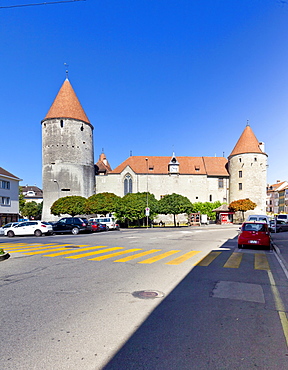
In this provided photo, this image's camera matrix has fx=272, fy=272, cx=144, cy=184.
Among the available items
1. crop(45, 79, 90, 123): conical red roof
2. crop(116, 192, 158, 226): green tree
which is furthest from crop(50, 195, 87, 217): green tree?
crop(45, 79, 90, 123): conical red roof

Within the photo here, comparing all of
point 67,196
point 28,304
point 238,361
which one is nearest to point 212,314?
point 238,361

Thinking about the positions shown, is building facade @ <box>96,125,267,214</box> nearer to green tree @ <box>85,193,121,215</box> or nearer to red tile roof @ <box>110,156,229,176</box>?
red tile roof @ <box>110,156,229,176</box>

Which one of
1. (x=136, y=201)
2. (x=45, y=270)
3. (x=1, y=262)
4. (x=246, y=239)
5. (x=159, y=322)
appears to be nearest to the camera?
(x=159, y=322)

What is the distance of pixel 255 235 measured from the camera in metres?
15.2

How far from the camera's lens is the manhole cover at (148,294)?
6109mm

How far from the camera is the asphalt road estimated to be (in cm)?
357

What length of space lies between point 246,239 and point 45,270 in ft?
36.0

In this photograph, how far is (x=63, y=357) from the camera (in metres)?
3.56

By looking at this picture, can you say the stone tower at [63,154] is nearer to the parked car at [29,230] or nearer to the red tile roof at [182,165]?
the red tile roof at [182,165]

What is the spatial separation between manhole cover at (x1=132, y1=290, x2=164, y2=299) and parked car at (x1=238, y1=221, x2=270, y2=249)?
33.9 feet

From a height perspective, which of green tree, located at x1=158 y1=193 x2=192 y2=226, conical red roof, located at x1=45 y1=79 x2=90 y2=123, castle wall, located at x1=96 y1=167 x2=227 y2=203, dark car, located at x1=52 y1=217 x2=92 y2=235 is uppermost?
conical red roof, located at x1=45 y1=79 x2=90 y2=123

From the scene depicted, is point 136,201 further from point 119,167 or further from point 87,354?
point 87,354

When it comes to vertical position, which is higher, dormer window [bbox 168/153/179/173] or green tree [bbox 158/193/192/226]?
dormer window [bbox 168/153/179/173]

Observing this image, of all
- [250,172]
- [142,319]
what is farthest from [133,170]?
[142,319]
